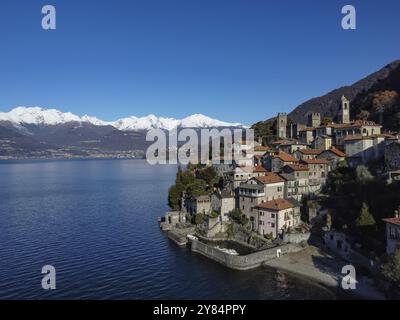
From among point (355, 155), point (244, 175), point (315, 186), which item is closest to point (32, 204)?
point (244, 175)

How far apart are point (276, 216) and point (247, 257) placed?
8.87m

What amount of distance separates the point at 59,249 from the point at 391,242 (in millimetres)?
42650

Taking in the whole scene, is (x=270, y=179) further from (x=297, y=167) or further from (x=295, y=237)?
(x=295, y=237)

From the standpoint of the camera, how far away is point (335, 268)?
135 ft

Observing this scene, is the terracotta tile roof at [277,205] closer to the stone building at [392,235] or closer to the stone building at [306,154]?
the stone building at [392,235]

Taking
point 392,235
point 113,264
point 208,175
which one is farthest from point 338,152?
point 113,264

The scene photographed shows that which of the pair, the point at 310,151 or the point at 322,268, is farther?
the point at 310,151

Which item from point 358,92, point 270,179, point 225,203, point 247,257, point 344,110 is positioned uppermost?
point 358,92

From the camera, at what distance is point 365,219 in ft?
141

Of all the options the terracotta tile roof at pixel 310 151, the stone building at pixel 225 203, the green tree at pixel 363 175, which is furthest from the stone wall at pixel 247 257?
the terracotta tile roof at pixel 310 151

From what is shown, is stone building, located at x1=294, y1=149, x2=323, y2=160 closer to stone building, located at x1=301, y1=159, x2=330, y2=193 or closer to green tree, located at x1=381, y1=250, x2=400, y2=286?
stone building, located at x1=301, y1=159, x2=330, y2=193

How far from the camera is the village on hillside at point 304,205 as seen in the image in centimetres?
4312

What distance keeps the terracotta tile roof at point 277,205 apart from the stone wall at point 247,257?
19.4 feet

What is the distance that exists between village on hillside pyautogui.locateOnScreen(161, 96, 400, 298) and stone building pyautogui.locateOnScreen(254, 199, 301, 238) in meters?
0.14
